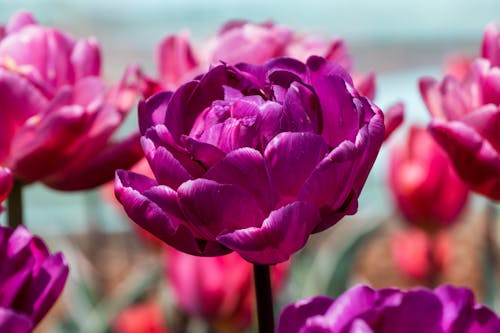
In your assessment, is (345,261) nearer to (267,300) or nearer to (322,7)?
(267,300)

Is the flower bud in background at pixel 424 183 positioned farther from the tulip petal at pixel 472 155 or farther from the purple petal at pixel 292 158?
the purple petal at pixel 292 158

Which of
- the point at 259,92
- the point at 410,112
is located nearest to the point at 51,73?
the point at 259,92

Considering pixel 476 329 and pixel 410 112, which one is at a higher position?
pixel 476 329

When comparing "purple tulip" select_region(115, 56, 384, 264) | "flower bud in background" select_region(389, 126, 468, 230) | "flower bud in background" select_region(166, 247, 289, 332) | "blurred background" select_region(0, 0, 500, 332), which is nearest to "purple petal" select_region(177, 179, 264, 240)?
"purple tulip" select_region(115, 56, 384, 264)

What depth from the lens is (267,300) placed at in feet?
Result: 1.44

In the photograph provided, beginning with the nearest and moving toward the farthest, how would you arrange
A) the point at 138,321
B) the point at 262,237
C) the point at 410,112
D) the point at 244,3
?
the point at 262,237, the point at 138,321, the point at 410,112, the point at 244,3

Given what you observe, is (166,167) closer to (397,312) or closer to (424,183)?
(397,312)

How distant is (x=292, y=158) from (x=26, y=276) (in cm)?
10

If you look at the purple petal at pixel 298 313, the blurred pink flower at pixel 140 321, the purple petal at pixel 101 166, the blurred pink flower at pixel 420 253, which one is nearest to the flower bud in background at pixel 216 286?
the blurred pink flower at pixel 140 321

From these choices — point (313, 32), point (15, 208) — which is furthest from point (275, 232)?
point (313, 32)

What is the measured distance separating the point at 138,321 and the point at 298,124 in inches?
41.0

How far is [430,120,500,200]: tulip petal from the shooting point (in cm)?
56

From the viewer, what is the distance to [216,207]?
422 mm

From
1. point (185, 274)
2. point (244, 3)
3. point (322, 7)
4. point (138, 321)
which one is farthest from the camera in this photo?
point (322, 7)
